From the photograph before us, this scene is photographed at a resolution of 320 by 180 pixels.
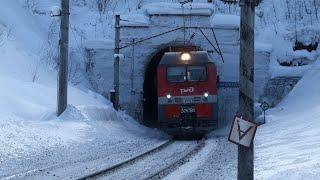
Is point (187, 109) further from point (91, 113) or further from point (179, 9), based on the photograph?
point (179, 9)

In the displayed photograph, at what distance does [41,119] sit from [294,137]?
7.86m

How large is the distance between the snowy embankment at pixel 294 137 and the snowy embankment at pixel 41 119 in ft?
12.3

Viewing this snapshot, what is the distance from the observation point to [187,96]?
22906mm

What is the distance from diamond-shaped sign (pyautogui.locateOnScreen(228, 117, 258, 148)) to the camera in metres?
8.02

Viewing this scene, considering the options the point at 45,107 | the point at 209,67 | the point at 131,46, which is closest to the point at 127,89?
the point at 131,46

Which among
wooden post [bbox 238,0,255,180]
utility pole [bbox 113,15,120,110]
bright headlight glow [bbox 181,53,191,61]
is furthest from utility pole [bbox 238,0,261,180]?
utility pole [bbox 113,15,120,110]

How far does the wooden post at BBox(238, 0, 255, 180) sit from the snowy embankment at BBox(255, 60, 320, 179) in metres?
1.53

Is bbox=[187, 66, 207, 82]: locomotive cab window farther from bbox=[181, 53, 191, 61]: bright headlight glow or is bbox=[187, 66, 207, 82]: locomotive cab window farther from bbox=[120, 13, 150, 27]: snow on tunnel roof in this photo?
bbox=[120, 13, 150, 27]: snow on tunnel roof

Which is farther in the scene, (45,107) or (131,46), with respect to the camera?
(131,46)

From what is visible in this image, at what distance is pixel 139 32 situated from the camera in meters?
29.4

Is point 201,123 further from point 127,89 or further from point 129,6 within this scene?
point 129,6

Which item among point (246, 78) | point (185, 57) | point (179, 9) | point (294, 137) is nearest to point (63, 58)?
point (185, 57)

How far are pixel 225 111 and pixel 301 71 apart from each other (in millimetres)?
4040

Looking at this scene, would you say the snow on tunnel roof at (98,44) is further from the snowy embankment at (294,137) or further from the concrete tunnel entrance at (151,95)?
the snowy embankment at (294,137)
